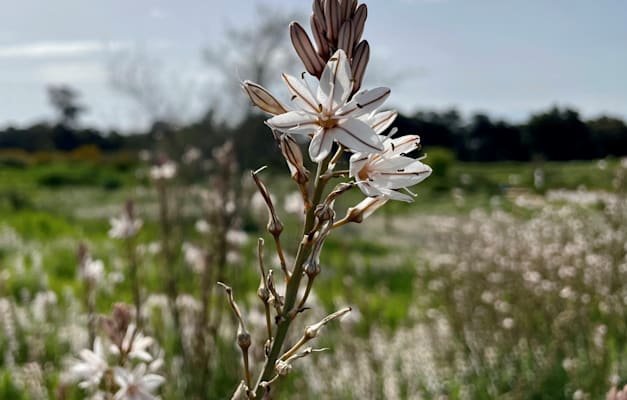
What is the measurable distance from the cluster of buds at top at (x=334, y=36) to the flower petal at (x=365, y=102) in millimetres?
66

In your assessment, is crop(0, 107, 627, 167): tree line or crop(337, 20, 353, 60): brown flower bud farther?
crop(0, 107, 627, 167): tree line

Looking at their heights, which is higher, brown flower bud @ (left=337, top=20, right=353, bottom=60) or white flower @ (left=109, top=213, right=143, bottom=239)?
brown flower bud @ (left=337, top=20, right=353, bottom=60)

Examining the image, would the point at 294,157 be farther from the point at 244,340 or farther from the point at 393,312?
the point at 393,312

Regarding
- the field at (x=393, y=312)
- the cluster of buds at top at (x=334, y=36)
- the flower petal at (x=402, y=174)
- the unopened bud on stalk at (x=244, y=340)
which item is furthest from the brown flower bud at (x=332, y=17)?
the field at (x=393, y=312)

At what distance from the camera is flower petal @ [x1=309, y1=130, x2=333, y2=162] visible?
0.99 metres

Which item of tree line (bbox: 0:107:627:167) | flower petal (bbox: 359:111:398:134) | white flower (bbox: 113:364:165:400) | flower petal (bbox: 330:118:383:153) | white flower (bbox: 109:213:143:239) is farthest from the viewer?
tree line (bbox: 0:107:627:167)

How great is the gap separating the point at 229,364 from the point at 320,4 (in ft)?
10.9

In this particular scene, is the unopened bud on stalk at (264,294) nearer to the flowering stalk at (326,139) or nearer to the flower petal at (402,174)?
the flowering stalk at (326,139)

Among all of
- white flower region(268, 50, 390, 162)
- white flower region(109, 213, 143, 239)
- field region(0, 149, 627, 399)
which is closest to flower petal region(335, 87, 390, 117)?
white flower region(268, 50, 390, 162)

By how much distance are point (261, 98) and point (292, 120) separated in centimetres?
9

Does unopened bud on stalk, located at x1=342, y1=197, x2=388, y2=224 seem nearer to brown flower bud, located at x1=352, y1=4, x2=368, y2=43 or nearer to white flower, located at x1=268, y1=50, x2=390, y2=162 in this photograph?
white flower, located at x1=268, y1=50, x2=390, y2=162

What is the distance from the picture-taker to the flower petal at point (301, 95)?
106cm

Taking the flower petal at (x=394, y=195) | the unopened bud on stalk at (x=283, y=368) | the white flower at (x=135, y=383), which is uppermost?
the flower petal at (x=394, y=195)

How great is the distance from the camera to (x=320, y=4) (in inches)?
43.1
